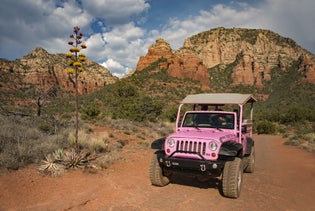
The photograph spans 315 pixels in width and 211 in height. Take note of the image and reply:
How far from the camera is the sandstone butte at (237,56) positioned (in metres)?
79.2

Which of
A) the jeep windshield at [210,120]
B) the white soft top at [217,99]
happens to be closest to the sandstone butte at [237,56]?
the white soft top at [217,99]

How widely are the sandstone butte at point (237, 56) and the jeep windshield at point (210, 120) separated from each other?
68.6 meters

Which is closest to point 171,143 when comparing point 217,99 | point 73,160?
point 217,99

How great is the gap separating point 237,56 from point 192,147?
336ft

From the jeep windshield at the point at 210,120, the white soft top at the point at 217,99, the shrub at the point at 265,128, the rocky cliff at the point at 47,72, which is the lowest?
the shrub at the point at 265,128

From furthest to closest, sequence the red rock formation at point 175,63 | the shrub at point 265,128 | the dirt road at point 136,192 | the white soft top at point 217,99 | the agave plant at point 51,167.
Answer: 1. the red rock formation at point 175,63
2. the shrub at point 265,128
3. the agave plant at point 51,167
4. the white soft top at point 217,99
5. the dirt road at point 136,192

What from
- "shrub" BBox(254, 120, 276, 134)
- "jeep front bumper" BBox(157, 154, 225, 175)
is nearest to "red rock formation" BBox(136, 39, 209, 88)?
"shrub" BBox(254, 120, 276, 134)

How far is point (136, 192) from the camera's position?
5.81m

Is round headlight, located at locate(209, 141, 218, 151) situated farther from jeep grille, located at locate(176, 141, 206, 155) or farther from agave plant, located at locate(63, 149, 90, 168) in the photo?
agave plant, located at locate(63, 149, 90, 168)

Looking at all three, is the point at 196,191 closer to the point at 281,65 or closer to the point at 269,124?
the point at 269,124

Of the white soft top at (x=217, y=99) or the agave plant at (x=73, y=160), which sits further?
the agave plant at (x=73, y=160)

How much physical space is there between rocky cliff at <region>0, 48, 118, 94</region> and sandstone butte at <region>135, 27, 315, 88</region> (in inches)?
1089

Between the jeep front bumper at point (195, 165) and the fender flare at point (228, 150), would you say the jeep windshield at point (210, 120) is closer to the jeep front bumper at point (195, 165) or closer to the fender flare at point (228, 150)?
the fender flare at point (228, 150)

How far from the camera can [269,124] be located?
30.5 m
